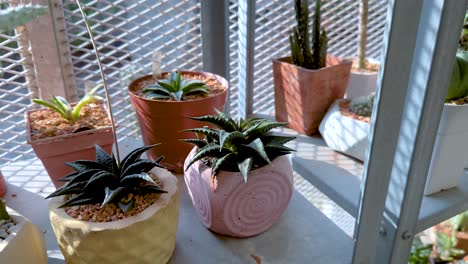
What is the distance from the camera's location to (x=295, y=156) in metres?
0.86

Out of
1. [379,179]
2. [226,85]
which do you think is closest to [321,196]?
[226,85]

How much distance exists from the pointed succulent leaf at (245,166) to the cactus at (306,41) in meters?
0.45

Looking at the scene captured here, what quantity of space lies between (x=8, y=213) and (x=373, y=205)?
493mm

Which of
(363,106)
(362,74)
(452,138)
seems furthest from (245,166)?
(362,74)

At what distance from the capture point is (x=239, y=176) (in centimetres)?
56

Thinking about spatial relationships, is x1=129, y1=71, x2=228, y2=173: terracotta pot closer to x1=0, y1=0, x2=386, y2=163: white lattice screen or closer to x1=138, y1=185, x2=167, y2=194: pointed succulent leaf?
x1=138, y1=185, x2=167, y2=194: pointed succulent leaf

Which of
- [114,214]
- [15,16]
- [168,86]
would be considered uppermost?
[15,16]

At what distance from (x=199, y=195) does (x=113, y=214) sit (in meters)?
0.13

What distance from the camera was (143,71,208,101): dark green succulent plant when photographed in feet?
2.44

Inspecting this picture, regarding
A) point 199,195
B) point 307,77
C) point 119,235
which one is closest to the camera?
point 119,235

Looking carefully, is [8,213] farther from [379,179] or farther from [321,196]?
[321,196]

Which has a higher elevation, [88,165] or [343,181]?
[88,165]

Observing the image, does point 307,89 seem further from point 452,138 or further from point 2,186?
point 2,186

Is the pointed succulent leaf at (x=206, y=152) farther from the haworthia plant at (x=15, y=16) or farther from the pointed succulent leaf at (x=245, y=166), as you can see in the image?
the haworthia plant at (x=15, y=16)
